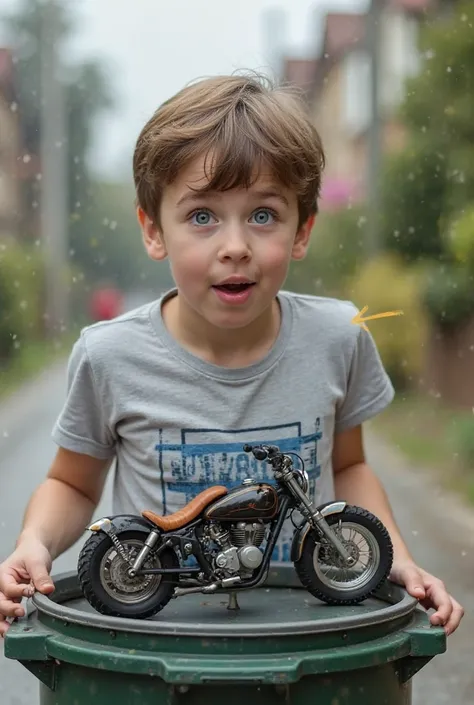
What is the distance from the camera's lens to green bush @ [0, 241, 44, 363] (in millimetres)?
11875

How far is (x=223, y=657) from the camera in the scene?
1571mm

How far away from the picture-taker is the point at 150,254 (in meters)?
2.22

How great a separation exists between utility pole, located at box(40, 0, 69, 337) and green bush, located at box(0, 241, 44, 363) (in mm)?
353

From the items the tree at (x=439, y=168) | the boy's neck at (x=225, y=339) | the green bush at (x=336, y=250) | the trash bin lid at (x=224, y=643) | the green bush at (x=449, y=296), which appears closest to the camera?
the trash bin lid at (x=224, y=643)

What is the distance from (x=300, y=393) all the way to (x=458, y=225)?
397 cm

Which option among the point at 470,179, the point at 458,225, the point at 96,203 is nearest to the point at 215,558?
the point at 458,225

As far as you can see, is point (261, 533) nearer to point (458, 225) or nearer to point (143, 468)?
point (143, 468)

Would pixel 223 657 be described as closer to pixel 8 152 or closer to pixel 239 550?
pixel 239 550

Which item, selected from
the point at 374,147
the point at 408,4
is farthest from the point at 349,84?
the point at 374,147

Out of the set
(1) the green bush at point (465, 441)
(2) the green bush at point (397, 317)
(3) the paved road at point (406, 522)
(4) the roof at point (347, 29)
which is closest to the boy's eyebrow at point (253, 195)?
(3) the paved road at point (406, 522)

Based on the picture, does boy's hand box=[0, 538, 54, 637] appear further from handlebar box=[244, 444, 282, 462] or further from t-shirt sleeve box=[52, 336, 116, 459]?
handlebar box=[244, 444, 282, 462]

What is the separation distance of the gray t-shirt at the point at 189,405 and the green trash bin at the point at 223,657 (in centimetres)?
41

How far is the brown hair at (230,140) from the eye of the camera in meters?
1.96

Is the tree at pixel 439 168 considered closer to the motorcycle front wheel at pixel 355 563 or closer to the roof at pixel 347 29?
the motorcycle front wheel at pixel 355 563
